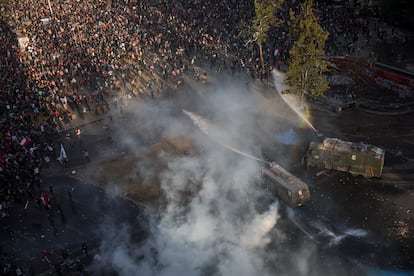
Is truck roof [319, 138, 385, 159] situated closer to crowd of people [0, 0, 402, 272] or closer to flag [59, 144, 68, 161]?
crowd of people [0, 0, 402, 272]

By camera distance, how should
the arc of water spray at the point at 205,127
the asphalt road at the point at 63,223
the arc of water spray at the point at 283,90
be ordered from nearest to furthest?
the asphalt road at the point at 63,223, the arc of water spray at the point at 205,127, the arc of water spray at the point at 283,90

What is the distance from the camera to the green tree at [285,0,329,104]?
25.5 meters

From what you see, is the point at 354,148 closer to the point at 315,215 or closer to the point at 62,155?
the point at 315,215

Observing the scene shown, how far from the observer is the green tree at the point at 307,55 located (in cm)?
2548

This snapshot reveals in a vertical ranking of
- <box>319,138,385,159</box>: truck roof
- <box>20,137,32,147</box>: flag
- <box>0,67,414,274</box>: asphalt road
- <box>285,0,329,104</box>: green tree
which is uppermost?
<box>285,0,329,104</box>: green tree

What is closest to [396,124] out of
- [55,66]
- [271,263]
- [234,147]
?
[234,147]

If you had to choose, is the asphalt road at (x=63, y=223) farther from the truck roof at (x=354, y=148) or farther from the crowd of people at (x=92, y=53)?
the truck roof at (x=354, y=148)

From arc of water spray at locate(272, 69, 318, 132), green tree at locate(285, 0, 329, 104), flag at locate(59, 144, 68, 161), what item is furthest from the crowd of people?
green tree at locate(285, 0, 329, 104)

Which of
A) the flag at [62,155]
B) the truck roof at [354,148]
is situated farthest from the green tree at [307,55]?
the flag at [62,155]

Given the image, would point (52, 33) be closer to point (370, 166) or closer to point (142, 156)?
point (142, 156)

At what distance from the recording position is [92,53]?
36.5 meters

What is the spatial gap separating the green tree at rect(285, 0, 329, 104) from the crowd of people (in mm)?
6637

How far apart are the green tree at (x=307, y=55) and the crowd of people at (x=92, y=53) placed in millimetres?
6637

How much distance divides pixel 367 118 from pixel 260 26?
10.8 metres
